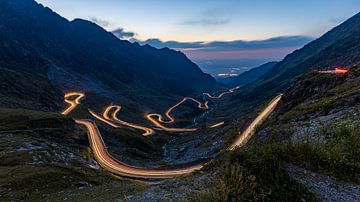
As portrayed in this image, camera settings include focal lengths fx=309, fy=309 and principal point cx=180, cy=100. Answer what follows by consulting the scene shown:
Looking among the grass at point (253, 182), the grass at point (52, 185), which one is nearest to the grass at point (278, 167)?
the grass at point (253, 182)

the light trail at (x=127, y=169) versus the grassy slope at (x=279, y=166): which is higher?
the grassy slope at (x=279, y=166)

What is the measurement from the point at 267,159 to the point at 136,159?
84452 mm

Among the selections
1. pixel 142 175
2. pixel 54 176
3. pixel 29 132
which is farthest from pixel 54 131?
pixel 54 176

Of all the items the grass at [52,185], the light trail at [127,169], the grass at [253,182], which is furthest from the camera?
the light trail at [127,169]

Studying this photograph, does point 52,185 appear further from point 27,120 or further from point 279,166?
point 27,120

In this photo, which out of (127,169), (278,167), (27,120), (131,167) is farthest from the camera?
(27,120)

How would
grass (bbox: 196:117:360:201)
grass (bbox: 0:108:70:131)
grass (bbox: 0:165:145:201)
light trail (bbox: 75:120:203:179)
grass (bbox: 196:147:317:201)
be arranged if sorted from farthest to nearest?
1. grass (bbox: 0:108:70:131)
2. light trail (bbox: 75:120:203:179)
3. grass (bbox: 0:165:145:201)
4. grass (bbox: 196:117:360:201)
5. grass (bbox: 196:147:317:201)

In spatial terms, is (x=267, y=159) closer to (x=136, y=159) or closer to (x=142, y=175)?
(x=142, y=175)

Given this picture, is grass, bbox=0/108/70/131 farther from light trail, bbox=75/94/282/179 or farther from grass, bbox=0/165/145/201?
grass, bbox=0/165/145/201

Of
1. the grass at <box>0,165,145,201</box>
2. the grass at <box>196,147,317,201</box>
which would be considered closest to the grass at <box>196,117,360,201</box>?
the grass at <box>196,147,317,201</box>

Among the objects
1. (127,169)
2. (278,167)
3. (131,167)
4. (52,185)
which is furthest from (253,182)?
(131,167)

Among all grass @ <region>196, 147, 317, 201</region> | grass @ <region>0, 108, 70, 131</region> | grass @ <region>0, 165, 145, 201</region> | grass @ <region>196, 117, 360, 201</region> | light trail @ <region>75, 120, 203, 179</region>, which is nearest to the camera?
grass @ <region>196, 147, 317, 201</region>

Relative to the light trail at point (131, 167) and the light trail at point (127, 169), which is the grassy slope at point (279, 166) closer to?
the light trail at point (131, 167)

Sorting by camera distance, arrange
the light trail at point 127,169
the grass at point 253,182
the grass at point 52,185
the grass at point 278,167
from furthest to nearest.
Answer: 1. the light trail at point 127,169
2. the grass at point 52,185
3. the grass at point 278,167
4. the grass at point 253,182
